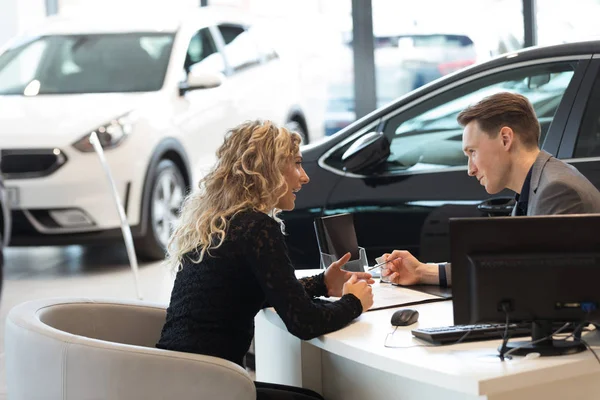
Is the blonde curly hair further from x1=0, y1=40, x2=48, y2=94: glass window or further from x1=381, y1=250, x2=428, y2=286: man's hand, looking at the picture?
x1=0, y1=40, x2=48, y2=94: glass window

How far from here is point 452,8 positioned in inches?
367

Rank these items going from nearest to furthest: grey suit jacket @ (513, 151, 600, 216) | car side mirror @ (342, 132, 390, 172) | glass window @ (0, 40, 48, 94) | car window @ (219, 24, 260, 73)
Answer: grey suit jacket @ (513, 151, 600, 216)
car side mirror @ (342, 132, 390, 172)
glass window @ (0, 40, 48, 94)
car window @ (219, 24, 260, 73)

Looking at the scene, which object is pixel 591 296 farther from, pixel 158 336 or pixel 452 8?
pixel 452 8

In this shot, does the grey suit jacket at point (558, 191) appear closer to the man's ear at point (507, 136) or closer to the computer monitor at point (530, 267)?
the man's ear at point (507, 136)

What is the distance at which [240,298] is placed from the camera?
259 cm

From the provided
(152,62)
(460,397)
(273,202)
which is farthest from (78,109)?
(460,397)

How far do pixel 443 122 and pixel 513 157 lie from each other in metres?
1.46

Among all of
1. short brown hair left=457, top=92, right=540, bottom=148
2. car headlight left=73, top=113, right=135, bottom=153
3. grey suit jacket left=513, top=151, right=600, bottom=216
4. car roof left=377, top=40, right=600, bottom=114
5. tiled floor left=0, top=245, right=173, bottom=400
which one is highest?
car roof left=377, top=40, right=600, bottom=114

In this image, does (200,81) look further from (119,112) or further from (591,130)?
(591,130)

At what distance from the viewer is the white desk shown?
6.66 feet

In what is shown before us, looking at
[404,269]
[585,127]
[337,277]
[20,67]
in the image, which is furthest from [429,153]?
[20,67]

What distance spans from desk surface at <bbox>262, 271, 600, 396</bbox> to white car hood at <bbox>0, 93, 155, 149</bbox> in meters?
4.02

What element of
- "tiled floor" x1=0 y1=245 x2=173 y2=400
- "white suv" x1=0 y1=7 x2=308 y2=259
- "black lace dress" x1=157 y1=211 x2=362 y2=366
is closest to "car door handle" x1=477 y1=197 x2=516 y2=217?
"black lace dress" x1=157 y1=211 x2=362 y2=366

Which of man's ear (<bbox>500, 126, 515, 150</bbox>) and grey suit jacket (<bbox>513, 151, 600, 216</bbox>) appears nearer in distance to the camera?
grey suit jacket (<bbox>513, 151, 600, 216</bbox>)
